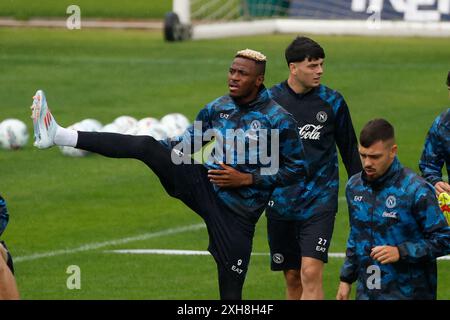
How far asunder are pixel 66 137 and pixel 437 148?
3498 millimetres

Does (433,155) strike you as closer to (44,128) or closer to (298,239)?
(298,239)

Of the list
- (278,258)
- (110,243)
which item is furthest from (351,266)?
(110,243)

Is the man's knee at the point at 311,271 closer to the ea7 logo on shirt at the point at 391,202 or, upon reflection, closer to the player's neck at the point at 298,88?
the player's neck at the point at 298,88

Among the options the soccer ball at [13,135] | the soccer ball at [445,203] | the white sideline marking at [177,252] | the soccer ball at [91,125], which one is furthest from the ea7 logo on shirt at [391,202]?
the soccer ball at [13,135]

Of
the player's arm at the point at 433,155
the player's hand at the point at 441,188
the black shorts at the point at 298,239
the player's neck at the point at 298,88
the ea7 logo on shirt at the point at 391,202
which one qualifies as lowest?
the black shorts at the point at 298,239

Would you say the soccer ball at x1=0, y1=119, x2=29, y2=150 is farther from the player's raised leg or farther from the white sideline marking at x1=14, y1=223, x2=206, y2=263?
the player's raised leg

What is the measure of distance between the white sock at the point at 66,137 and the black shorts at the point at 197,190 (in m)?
0.06

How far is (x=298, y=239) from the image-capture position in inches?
506

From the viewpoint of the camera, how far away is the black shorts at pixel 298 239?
12633 mm

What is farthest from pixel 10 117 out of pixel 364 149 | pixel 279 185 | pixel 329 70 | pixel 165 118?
pixel 364 149

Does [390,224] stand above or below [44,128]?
below

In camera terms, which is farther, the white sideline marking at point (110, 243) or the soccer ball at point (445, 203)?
the white sideline marking at point (110, 243)

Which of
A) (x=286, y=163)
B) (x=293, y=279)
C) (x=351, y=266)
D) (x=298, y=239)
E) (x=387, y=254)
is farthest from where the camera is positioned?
(x=293, y=279)

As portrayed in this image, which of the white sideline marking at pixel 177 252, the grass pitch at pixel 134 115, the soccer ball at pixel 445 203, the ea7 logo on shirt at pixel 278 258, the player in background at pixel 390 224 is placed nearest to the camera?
the player in background at pixel 390 224
